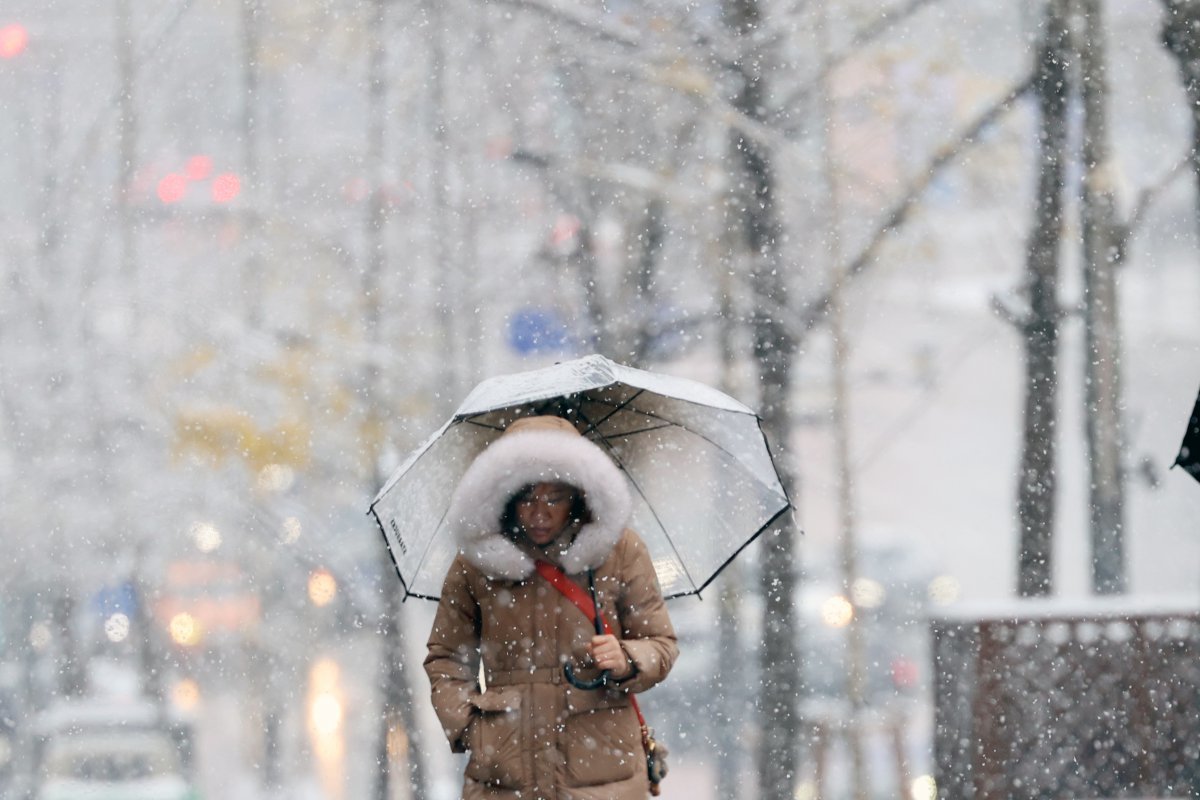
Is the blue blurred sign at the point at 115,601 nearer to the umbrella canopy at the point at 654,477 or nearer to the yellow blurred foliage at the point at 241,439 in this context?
the yellow blurred foliage at the point at 241,439

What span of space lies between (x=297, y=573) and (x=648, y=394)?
44.3 ft

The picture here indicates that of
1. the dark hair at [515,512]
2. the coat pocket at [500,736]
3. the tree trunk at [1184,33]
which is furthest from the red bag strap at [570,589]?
the tree trunk at [1184,33]

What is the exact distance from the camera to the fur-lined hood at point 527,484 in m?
4.21

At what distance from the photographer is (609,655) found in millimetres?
4062

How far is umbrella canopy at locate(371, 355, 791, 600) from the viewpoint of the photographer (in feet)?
15.2

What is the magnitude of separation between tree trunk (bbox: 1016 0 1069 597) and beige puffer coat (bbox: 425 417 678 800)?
6986 mm

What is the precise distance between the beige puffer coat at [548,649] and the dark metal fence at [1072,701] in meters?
3.81

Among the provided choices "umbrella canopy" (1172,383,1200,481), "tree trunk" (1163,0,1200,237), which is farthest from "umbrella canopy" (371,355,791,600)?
"tree trunk" (1163,0,1200,237)

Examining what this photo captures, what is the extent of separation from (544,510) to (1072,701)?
444 centimetres

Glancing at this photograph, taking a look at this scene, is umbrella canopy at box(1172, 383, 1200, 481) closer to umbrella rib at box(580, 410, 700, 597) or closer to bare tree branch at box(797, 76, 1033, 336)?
umbrella rib at box(580, 410, 700, 597)

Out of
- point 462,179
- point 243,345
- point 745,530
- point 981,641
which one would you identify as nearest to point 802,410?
point 462,179

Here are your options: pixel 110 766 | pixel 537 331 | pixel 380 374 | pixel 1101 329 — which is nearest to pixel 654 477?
pixel 1101 329

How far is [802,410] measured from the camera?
1750 cm

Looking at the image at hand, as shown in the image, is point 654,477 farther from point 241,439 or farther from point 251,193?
point 251,193
